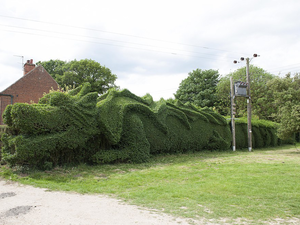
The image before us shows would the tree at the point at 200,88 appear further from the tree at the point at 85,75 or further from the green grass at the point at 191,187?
the green grass at the point at 191,187

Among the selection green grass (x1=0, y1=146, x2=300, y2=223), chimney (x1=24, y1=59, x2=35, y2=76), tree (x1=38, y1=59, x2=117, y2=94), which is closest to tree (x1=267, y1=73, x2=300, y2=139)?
green grass (x1=0, y1=146, x2=300, y2=223)

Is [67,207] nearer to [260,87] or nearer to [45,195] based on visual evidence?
[45,195]

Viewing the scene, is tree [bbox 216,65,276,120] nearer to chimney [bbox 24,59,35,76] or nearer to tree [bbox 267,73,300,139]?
tree [bbox 267,73,300,139]

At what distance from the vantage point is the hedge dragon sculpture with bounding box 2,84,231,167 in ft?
24.8

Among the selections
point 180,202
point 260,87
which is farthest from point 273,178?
point 260,87

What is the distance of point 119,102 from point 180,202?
21.5ft

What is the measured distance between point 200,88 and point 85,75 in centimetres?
1508

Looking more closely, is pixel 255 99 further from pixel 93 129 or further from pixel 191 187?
pixel 191 187

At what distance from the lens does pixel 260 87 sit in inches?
1165

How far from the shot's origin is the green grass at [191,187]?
165 inches

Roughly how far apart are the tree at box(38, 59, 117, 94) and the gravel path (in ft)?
81.7

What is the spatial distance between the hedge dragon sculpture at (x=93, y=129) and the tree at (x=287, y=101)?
21.0ft

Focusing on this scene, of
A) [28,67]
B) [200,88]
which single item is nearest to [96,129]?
[28,67]

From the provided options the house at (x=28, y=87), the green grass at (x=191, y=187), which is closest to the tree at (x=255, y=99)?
the house at (x=28, y=87)
